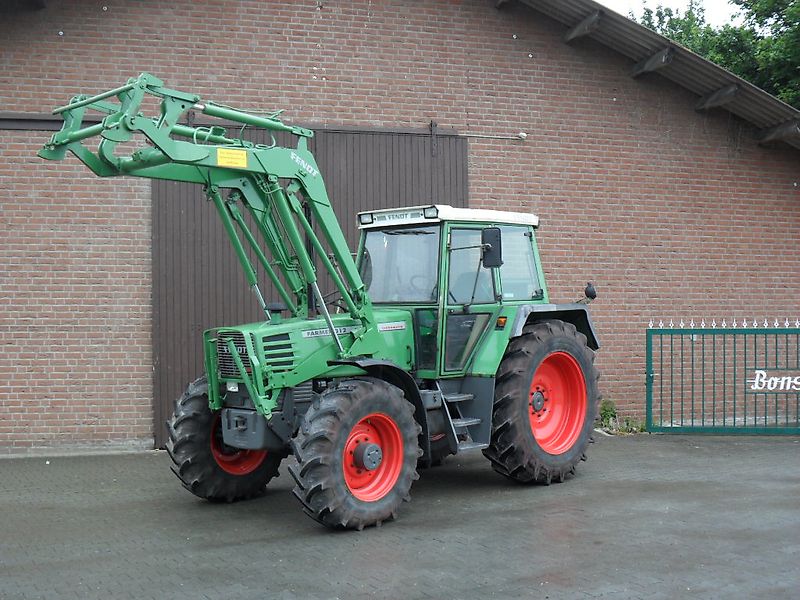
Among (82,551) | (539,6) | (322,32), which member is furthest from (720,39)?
(82,551)

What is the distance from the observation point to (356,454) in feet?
23.1

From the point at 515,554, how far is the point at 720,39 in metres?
14.6

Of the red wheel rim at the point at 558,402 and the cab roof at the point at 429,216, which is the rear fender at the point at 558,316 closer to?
the red wheel rim at the point at 558,402

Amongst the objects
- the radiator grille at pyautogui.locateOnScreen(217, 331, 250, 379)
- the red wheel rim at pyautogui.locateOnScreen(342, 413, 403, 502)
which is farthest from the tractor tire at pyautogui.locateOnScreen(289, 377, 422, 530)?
the radiator grille at pyautogui.locateOnScreen(217, 331, 250, 379)

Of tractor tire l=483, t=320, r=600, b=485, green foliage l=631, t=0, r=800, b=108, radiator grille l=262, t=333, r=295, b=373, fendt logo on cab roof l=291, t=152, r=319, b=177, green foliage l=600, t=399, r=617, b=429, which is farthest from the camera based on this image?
green foliage l=631, t=0, r=800, b=108

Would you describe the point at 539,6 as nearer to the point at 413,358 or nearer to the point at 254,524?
the point at 413,358

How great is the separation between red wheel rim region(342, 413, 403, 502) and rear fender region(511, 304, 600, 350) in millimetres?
1683

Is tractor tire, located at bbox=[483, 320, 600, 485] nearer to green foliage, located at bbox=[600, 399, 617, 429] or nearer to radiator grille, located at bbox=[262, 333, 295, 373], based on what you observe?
radiator grille, located at bbox=[262, 333, 295, 373]

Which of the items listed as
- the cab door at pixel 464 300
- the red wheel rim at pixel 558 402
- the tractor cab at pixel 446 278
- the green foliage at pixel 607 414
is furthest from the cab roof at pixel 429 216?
the green foliage at pixel 607 414

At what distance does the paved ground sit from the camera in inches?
219

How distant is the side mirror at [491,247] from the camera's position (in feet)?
26.0

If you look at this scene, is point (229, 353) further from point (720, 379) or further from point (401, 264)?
point (720, 379)

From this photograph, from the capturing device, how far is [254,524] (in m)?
7.25

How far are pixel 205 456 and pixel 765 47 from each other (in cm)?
1351
